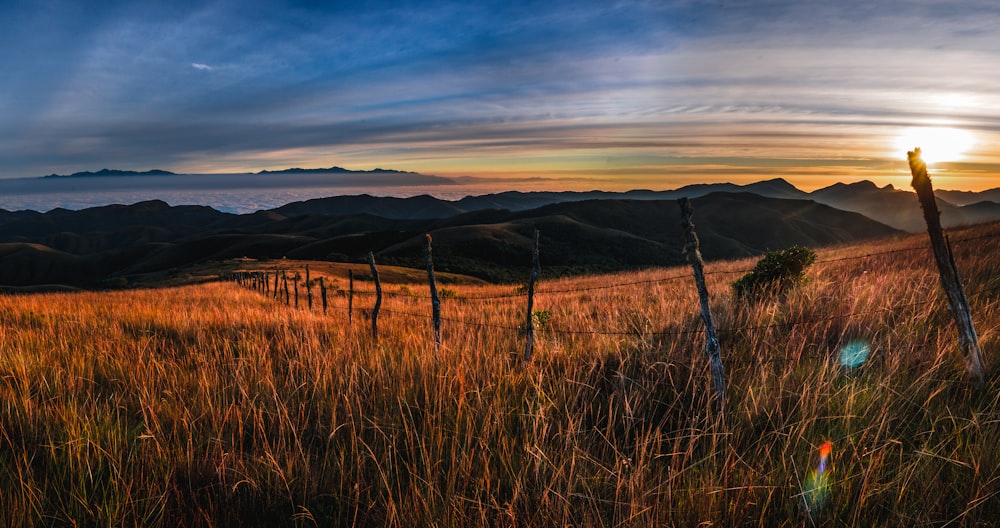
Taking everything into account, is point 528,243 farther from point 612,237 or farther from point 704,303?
point 704,303

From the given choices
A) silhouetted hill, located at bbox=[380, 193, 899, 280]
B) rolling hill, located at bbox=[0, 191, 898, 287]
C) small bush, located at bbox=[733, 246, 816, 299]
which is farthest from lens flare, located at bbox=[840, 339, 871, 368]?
rolling hill, located at bbox=[0, 191, 898, 287]

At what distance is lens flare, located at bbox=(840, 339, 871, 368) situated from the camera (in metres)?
4.04

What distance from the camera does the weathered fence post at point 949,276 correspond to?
3533 mm

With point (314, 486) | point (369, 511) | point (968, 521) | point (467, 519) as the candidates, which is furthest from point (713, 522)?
point (314, 486)

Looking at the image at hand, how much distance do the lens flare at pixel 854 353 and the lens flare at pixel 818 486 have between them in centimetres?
194

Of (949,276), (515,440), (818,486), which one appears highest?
(949,276)

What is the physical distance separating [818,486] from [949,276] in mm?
2800

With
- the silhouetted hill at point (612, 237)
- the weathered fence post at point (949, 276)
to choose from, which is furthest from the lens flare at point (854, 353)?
the silhouetted hill at point (612, 237)

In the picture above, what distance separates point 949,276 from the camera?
3.85 metres

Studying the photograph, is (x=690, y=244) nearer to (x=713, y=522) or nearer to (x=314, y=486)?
(x=713, y=522)

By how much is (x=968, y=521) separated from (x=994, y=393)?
1.82 metres

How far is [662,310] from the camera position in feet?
22.9

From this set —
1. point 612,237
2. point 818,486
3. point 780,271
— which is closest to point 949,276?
point 818,486

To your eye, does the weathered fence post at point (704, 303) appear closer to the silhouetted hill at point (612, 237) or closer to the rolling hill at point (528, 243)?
the silhouetted hill at point (612, 237)
